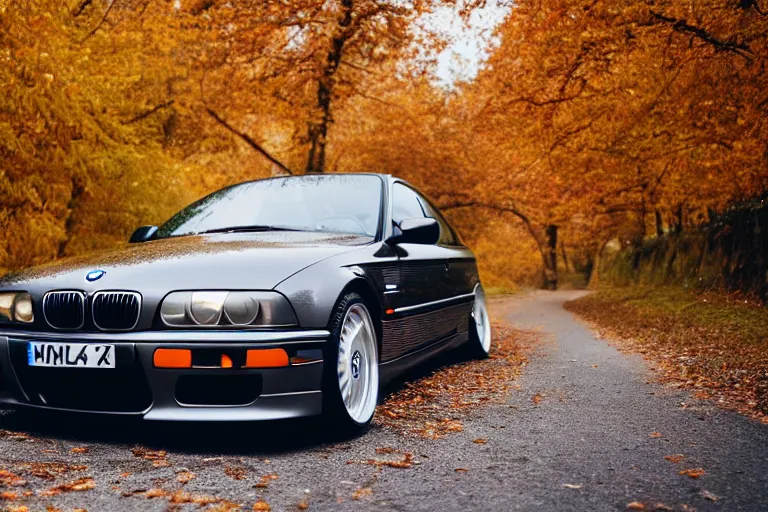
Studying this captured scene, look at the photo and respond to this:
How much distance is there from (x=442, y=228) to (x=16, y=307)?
3924mm

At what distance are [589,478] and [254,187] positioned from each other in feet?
10.8

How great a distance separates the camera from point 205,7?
48.4 ft

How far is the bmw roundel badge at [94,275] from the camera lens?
3.68 meters

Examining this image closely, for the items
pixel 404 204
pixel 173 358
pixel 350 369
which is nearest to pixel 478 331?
pixel 404 204

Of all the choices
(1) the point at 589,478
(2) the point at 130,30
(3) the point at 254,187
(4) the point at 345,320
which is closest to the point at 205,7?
(2) the point at 130,30

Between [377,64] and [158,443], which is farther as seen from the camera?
[377,64]

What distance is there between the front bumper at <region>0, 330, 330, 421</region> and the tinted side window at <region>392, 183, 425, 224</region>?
6.17 feet

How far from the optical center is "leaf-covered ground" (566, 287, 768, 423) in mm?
5844

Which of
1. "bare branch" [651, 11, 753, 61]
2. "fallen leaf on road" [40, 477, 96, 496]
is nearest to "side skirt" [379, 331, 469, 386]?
"fallen leaf on road" [40, 477, 96, 496]

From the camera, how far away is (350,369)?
4.12m

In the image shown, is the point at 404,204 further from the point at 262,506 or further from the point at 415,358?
the point at 262,506

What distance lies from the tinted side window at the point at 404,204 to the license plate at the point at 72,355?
7.65 ft

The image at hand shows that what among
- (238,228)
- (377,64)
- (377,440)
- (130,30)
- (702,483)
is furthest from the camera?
(377,64)

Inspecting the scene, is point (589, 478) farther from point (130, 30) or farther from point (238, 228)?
point (130, 30)
